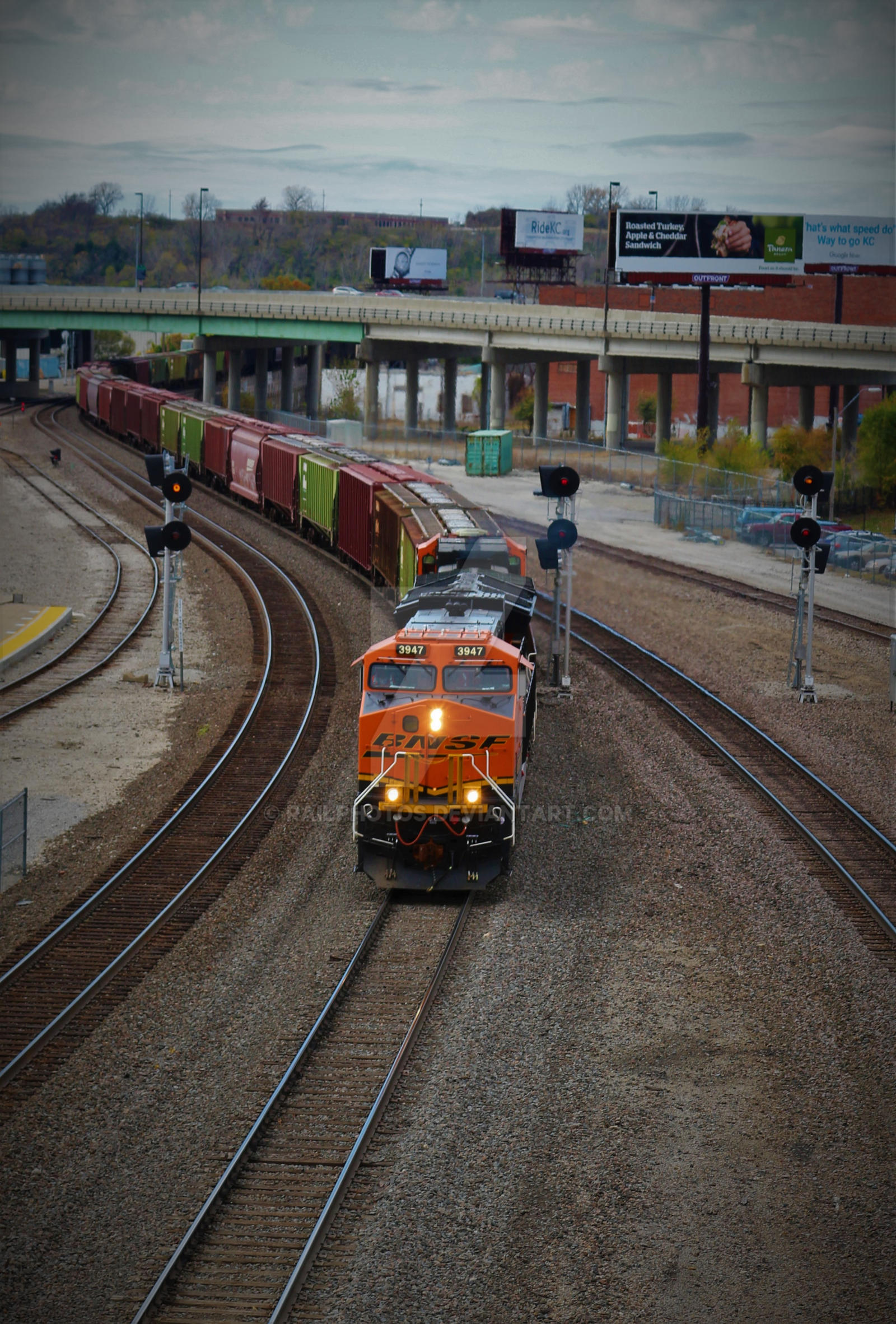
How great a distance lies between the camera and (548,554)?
2847 cm

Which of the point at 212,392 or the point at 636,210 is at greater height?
the point at 636,210

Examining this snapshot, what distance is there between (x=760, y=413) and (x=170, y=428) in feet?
112

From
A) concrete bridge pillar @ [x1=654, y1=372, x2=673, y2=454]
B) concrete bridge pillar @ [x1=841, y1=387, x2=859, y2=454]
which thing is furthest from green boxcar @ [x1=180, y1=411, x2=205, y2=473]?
concrete bridge pillar @ [x1=654, y1=372, x2=673, y2=454]

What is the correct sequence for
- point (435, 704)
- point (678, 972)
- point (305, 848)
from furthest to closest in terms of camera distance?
point (305, 848) → point (435, 704) → point (678, 972)

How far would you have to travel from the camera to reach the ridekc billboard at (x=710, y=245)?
76562mm

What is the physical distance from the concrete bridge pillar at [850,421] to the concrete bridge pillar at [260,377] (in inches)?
1867

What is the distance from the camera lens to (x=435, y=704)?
1711cm

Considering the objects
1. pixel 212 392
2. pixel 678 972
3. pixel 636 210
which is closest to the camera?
pixel 678 972

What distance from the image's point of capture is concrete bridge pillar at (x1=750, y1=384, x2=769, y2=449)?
77312 millimetres

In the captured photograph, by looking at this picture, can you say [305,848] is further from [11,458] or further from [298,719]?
[11,458]

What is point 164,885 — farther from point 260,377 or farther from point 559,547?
point 260,377

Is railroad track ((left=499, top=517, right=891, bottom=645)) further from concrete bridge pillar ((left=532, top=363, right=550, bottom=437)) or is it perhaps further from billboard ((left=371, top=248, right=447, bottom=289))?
billboard ((left=371, top=248, right=447, bottom=289))

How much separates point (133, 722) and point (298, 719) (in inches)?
132

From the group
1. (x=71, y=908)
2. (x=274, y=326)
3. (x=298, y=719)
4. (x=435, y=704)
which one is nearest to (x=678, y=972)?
(x=435, y=704)
